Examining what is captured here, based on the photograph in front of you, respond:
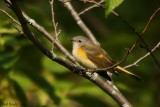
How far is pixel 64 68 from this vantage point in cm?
693

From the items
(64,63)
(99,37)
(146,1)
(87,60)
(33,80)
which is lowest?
(64,63)

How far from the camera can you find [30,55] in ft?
22.9

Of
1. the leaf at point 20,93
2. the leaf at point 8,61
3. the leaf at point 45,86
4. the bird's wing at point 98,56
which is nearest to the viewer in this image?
the leaf at point 8,61

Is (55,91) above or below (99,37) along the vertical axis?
below

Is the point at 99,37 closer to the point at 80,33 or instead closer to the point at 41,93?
the point at 80,33

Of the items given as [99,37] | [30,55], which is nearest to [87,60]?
[30,55]

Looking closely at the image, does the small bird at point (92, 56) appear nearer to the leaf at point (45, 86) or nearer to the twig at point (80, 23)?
the twig at point (80, 23)

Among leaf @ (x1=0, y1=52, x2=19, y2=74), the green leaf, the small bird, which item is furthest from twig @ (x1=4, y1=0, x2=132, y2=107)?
the small bird

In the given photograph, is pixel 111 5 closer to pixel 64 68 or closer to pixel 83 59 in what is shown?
A: pixel 83 59

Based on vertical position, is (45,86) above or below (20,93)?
above

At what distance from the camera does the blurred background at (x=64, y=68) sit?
5.84 metres

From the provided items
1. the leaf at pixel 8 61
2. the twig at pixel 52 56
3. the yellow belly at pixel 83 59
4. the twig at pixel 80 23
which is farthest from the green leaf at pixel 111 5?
the yellow belly at pixel 83 59

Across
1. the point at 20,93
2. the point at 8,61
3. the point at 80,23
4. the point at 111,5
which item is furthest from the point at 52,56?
the point at 80,23

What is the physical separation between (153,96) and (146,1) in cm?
209
